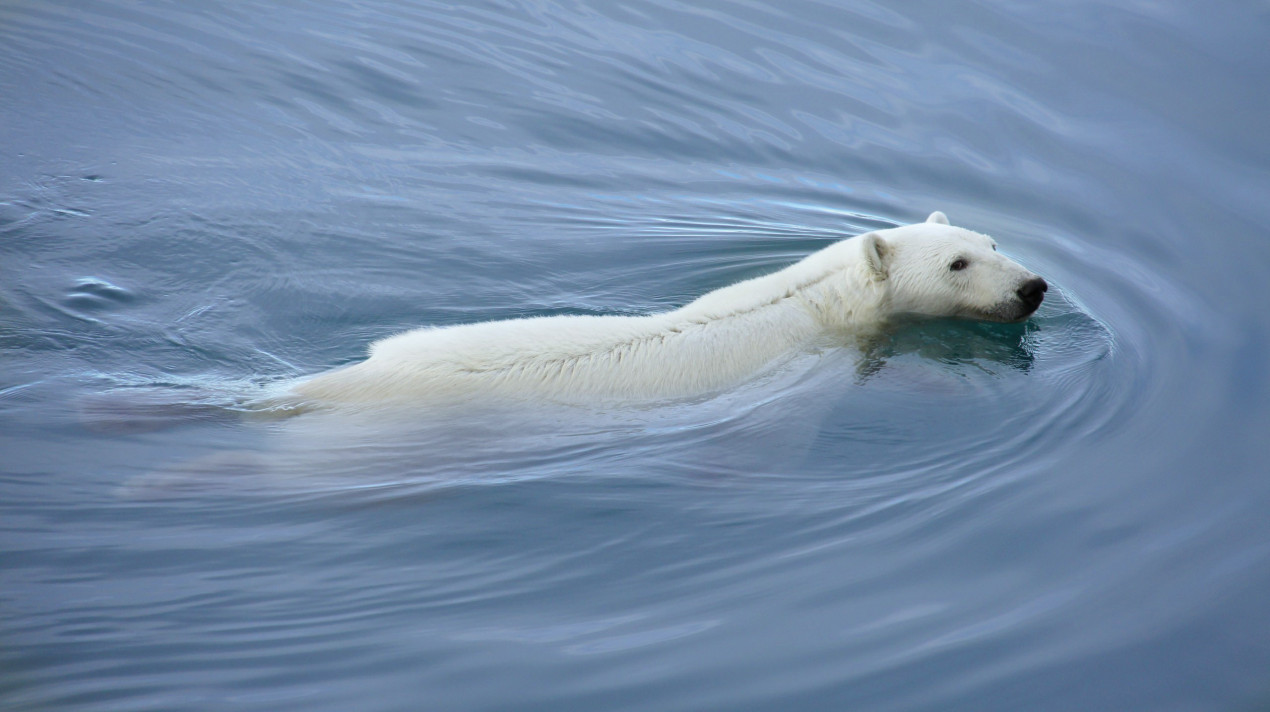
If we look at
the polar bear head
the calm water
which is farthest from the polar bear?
the calm water

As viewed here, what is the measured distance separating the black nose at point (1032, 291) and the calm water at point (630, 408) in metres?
0.39

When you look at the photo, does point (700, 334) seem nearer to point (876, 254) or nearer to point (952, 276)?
point (876, 254)

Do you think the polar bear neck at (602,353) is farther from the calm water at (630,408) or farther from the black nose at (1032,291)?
the black nose at (1032,291)

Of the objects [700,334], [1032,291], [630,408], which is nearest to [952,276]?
[1032,291]

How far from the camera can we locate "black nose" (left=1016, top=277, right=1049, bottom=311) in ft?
21.4

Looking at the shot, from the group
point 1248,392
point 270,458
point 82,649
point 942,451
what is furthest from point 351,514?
point 1248,392

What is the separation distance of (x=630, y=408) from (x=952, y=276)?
237 cm

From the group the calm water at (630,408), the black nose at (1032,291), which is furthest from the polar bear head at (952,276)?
the calm water at (630,408)

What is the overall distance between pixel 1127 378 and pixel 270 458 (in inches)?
194

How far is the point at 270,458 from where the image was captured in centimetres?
528

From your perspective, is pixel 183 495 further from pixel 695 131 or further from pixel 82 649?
pixel 695 131

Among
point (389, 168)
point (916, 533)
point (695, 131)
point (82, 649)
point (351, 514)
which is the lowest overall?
point (82, 649)

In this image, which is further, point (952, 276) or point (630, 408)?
point (952, 276)

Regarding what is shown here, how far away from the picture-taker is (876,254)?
6477 mm
